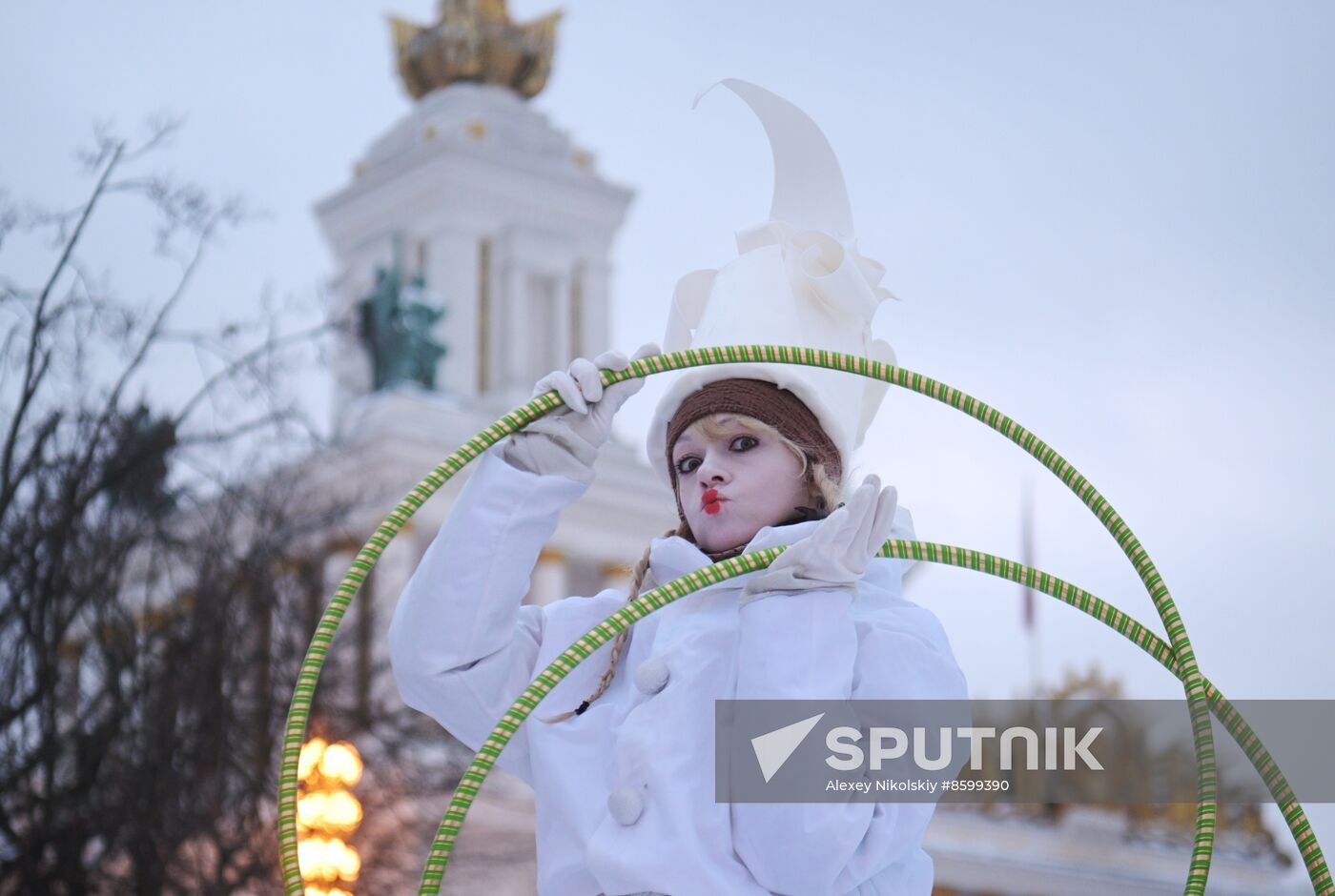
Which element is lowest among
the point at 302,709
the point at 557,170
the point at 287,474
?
the point at 302,709

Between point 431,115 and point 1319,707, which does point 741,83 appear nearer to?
point 1319,707

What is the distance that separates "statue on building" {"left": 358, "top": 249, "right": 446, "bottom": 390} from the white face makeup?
1162 inches

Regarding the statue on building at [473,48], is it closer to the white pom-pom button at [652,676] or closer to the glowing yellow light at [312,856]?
the glowing yellow light at [312,856]

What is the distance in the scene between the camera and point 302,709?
3.49 m

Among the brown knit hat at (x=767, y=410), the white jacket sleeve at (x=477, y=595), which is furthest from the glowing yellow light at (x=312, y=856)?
the brown knit hat at (x=767, y=410)

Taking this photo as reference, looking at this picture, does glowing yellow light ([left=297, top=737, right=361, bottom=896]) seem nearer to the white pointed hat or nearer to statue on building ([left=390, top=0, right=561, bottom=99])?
the white pointed hat

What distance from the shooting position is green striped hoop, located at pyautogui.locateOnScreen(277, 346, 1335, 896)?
136 inches

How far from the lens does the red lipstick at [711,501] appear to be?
367 cm

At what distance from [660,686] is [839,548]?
45cm

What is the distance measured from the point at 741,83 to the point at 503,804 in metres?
25.9

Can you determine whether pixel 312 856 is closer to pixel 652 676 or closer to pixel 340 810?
pixel 340 810

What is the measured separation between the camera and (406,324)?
115 feet

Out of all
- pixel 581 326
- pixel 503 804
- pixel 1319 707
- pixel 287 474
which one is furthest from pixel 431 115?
pixel 1319 707

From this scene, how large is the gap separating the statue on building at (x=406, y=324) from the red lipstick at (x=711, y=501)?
2953cm
